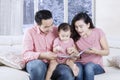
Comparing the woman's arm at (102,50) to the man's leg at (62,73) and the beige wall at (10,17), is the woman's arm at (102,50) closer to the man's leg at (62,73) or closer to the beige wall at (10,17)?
the man's leg at (62,73)

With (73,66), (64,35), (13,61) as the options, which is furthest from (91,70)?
(13,61)

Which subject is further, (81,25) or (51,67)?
(81,25)

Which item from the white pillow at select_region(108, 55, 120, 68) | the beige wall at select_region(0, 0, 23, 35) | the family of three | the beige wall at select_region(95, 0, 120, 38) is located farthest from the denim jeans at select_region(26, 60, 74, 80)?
the beige wall at select_region(0, 0, 23, 35)

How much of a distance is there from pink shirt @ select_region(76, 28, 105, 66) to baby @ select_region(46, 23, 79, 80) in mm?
165

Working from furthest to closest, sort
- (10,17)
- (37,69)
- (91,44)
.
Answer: (10,17) → (91,44) → (37,69)

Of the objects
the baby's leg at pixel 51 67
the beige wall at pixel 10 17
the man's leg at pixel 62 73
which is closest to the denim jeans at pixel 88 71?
the man's leg at pixel 62 73

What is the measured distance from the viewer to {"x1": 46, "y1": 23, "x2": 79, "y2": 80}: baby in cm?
236

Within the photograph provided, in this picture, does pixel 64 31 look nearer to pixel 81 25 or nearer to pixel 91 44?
pixel 81 25

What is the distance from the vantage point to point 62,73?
228 cm

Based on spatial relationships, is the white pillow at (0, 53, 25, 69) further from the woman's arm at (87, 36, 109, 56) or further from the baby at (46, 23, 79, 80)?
the woman's arm at (87, 36, 109, 56)

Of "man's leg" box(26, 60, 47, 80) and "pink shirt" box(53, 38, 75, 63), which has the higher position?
"pink shirt" box(53, 38, 75, 63)

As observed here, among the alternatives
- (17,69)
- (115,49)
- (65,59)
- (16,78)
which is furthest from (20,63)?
(115,49)

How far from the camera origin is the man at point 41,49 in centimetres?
228

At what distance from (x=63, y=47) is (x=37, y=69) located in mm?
345
